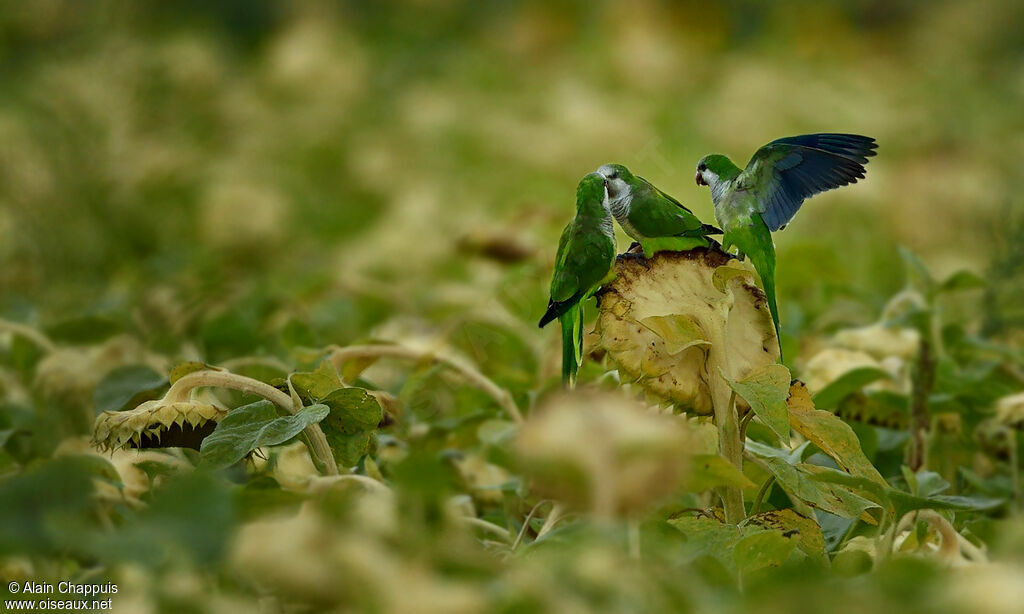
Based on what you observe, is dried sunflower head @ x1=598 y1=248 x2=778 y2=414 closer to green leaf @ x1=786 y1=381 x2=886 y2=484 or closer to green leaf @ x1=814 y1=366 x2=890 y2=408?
green leaf @ x1=786 y1=381 x2=886 y2=484

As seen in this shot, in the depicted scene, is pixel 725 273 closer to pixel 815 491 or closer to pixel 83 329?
pixel 815 491

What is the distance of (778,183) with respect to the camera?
447 millimetres

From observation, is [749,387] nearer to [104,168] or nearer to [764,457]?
[764,457]

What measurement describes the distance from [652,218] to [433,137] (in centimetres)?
173

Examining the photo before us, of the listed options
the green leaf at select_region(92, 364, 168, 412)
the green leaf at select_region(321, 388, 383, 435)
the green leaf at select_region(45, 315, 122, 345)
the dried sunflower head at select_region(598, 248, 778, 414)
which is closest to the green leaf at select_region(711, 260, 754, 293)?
the dried sunflower head at select_region(598, 248, 778, 414)

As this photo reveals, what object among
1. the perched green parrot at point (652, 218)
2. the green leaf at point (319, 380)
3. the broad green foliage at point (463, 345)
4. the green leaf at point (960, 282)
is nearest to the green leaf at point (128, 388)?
the broad green foliage at point (463, 345)

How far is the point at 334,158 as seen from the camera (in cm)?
230

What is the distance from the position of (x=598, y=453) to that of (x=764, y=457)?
194 mm

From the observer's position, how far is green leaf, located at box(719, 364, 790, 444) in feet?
1.24

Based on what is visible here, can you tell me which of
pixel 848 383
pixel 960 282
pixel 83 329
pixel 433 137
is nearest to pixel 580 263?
pixel 848 383

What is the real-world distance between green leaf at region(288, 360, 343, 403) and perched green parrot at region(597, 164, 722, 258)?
4.7 inches

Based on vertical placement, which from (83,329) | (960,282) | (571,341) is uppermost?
(960,282)

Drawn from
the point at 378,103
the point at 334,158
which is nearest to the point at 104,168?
the point at 334,158

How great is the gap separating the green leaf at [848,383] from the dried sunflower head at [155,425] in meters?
0.30
